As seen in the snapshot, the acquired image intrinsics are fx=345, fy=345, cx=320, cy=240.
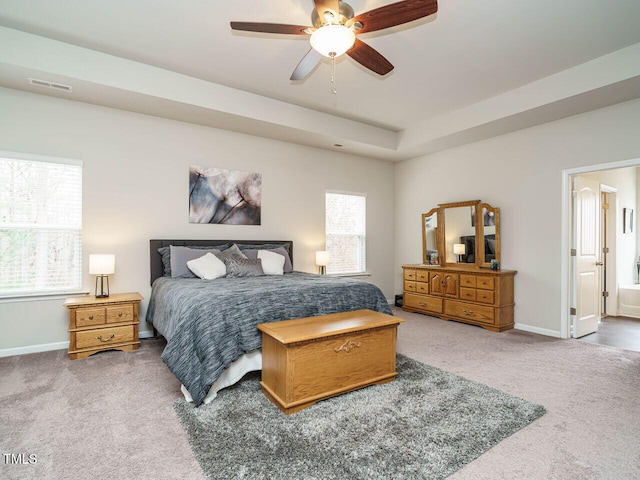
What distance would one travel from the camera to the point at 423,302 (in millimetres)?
5504

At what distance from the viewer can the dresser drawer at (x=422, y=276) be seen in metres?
5.46

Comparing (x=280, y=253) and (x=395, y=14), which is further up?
(x=395, y=14)

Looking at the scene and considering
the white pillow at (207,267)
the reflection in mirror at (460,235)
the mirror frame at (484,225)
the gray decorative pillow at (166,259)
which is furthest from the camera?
the reflection in mirror at (460,235)

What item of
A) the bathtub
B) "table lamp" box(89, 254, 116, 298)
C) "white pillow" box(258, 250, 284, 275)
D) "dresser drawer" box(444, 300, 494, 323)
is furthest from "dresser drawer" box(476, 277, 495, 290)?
"table lamp" box(89, 254, 116, 298)

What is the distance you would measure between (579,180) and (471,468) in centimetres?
404

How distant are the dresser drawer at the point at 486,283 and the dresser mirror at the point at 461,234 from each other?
0.46 metres

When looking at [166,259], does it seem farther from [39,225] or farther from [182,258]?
[39,225]

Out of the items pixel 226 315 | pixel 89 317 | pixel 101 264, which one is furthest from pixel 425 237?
pixel 89 317

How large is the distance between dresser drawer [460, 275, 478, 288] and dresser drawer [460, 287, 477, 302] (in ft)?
0.18

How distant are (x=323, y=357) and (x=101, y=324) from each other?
2462 mm

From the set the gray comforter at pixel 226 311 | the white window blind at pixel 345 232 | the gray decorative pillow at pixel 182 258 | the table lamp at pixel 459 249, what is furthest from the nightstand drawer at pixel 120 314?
the table lamp at pixel 459 249

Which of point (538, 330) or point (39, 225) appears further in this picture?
point (538, 330)

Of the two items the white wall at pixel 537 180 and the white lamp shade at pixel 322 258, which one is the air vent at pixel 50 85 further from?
the white wall at pixel 537 180

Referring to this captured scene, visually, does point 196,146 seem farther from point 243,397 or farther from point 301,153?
point 243,397
